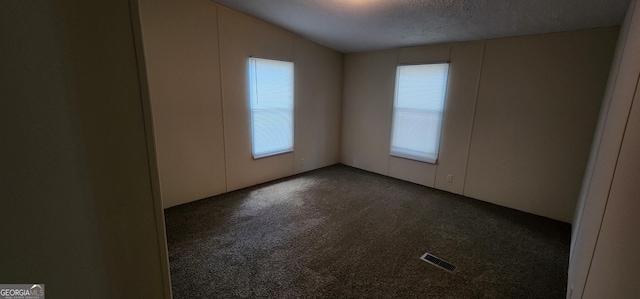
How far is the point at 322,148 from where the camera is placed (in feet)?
16.8

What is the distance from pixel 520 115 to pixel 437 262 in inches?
90.4

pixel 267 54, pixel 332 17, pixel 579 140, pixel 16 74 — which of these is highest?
pixel 332 17

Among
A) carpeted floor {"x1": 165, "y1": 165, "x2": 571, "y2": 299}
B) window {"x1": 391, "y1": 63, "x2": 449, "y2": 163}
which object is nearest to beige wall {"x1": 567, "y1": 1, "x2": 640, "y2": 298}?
carpeted floor {"x1": 165, "y1": 165, "x2": 571, "y2": 299}

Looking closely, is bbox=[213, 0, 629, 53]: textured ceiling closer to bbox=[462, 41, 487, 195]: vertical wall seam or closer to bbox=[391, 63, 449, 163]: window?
bbox=[462, 41, 487, 195]: vertical wall seam

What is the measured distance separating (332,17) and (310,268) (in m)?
2.94

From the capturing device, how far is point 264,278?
2033 mm

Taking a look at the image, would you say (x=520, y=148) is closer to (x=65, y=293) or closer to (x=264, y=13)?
(x=264, y=13)

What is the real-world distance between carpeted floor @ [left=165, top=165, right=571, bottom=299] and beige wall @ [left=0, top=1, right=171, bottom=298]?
4.17 feet

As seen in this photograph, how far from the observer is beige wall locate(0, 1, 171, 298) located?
24.9 inches

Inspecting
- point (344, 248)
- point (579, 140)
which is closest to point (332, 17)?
point (344, 248)

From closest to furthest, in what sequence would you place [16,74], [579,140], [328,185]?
1. [16,74]
2. [579,140]
3. [328,185]

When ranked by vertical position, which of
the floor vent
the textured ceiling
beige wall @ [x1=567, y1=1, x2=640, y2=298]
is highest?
the textured ceiling

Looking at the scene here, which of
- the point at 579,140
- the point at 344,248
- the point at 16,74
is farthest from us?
the point at 579,140

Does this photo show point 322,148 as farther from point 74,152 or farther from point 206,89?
point 74,152
